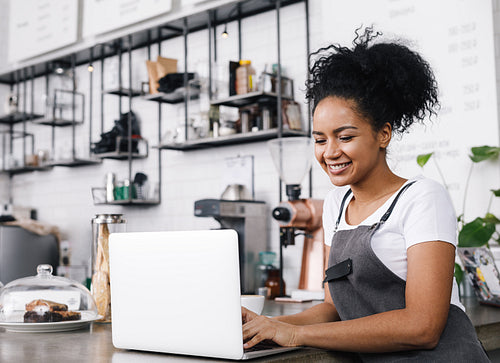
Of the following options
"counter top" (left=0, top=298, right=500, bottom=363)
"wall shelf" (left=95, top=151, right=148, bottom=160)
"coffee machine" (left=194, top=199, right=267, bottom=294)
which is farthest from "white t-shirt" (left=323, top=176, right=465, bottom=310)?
"wall shelf" (left=95, top=151, right=148, bottom=160)

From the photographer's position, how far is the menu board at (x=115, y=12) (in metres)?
3.94

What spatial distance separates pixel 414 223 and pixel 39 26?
4.40 metres

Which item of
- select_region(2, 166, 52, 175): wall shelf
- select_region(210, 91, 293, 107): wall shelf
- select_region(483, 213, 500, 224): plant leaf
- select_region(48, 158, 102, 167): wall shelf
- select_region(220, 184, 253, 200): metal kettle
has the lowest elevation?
select_region(483, 213, 500, 224): plant leaf

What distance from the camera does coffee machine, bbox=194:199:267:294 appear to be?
3.08 meters

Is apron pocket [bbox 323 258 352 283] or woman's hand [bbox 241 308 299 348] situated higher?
apron pocket [bbox 323 258 352 283]

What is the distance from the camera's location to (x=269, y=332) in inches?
46.6

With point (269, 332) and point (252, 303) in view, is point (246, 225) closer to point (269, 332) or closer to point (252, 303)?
point (252, 303)

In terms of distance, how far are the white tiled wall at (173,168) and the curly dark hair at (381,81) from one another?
59.8 inches

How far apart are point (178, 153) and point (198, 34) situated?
801 millimetres

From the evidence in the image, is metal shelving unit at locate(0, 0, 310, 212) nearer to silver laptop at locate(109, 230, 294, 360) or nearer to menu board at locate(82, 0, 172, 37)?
menu board at locate(82, 0, 172, 37)

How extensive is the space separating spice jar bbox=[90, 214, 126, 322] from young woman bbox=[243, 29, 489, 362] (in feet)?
1.99

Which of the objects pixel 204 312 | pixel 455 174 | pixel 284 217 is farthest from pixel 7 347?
pixel 455 174

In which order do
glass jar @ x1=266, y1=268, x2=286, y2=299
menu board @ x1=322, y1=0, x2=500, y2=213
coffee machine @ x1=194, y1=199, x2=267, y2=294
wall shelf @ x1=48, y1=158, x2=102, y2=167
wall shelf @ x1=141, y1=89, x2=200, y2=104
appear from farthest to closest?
wall shelf @ x1=48, y1=158, x2=102, y2=167 → wall shelf @ x1=141, y1=89, x2=200, y2=104 → coffee machine @ x1=194, y1=199, x2=267, y2=294 → glass jar @ x1=266, y1=268, x2=286, y2=299 → menu board @ x1=322, y1=0, x2=500, y2=213

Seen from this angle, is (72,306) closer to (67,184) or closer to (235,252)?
(235,252)
